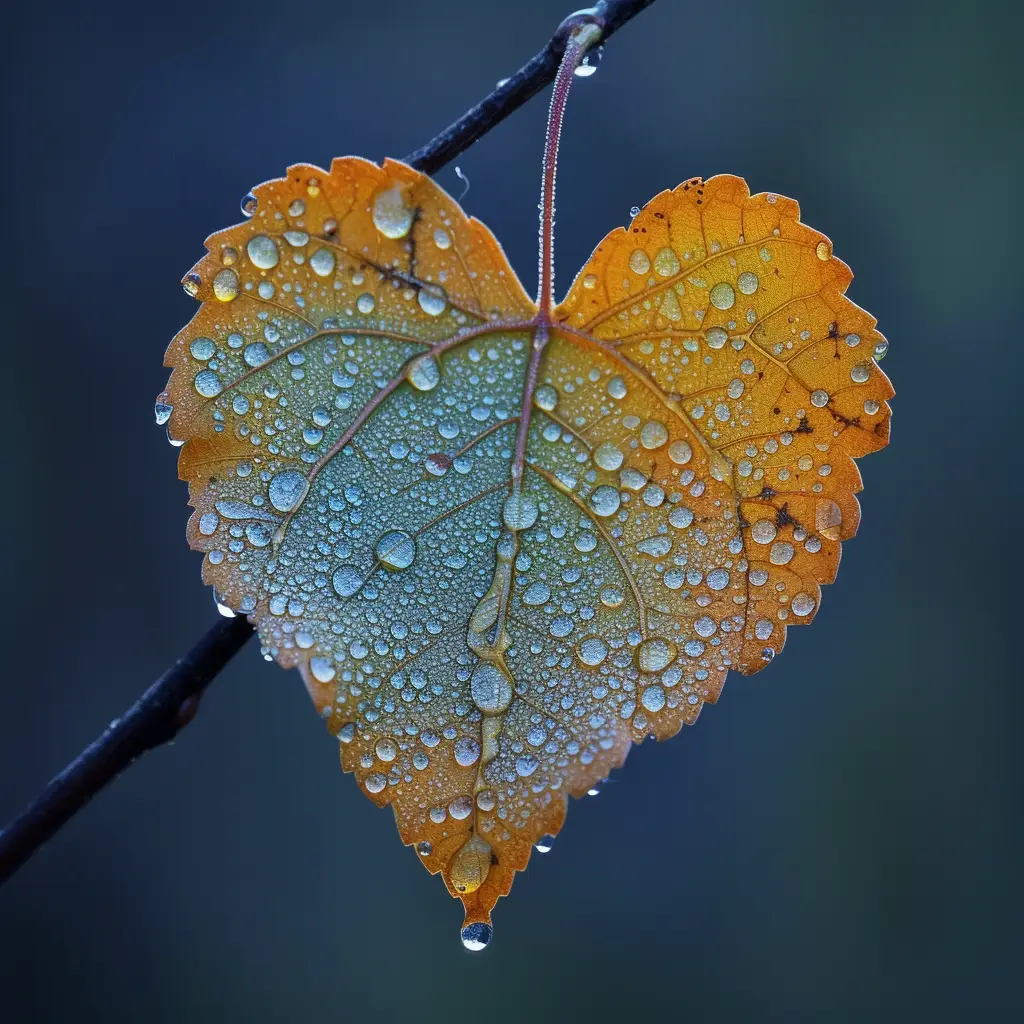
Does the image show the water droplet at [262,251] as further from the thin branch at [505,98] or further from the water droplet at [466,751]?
the water droplet at [466,751]

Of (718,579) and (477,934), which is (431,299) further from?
(477,934)

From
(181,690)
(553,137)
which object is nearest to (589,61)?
(553,137)

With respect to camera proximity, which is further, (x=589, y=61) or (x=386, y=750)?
(x=589, y=61)

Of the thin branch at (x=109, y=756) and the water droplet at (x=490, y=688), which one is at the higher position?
the water droplet at (x=490, y=688)

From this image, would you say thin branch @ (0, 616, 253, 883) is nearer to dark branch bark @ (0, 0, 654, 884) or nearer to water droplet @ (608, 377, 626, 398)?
dark branch bark @ (0, 0, 654, 884)

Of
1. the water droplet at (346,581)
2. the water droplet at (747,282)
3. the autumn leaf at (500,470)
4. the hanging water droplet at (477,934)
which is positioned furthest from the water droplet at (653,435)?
the hanging water droplet at (477,934)

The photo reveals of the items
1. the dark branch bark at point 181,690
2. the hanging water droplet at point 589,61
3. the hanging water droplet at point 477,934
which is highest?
the hanging water droplet at point 589,61

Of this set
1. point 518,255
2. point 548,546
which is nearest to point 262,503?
point 548,546

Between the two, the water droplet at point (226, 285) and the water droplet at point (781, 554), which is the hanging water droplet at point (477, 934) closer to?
the water droplet at point (781, 554)
